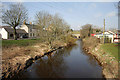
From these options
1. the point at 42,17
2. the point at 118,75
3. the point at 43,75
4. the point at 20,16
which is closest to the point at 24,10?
the point at 20,16

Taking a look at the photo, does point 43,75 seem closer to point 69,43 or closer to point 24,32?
point 69,43

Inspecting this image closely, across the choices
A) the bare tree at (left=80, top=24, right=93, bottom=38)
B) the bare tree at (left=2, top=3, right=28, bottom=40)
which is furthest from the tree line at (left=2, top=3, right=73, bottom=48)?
the bare tree at (left=80, top=24, right=93, bottom=38)

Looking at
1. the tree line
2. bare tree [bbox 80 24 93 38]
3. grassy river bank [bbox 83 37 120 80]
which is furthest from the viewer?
bare tree [bbox 80 24 93 38]

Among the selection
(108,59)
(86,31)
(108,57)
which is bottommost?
(108,59)

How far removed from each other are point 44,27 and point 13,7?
9865 mm

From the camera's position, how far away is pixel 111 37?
18.8m

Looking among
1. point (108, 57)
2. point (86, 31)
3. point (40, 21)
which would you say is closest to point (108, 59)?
point (108, 57)

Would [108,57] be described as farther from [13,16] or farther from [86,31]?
[86,31]

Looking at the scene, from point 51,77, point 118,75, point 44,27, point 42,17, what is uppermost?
point 42,17

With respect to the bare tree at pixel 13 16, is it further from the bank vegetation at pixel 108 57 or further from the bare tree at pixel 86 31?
the bare tree at pixel 86 31

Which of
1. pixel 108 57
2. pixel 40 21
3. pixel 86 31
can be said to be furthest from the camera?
pixel 86 31

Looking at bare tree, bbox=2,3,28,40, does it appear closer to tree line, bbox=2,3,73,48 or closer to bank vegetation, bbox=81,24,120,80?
tree line, bbox=2,3,73,48

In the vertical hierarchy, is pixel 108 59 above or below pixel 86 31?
below

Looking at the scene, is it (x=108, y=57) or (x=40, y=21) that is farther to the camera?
(x=40, y=21)
